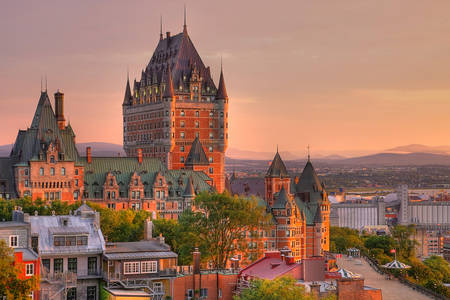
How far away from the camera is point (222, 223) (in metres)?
138

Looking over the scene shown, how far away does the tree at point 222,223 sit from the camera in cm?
13238

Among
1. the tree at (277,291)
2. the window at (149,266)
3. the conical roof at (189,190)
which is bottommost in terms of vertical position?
the tree at (277,291)

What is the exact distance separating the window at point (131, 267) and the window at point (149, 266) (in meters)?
0.68

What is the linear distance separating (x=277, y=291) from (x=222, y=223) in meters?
53.8

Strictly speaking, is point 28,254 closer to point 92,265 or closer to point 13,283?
point 92,265

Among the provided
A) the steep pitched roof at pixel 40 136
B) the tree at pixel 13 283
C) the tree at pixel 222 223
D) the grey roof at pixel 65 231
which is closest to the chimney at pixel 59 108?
the steep pitched roof at pixel 40 136

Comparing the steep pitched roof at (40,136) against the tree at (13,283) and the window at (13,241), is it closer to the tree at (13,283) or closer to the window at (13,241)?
the window at (13,241)

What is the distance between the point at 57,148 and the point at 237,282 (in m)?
85.3

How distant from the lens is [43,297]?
85.9 meters

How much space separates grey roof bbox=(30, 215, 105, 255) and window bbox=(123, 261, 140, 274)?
3030mm

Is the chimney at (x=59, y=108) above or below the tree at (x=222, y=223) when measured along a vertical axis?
above

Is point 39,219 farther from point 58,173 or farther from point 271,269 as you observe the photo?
point 58,173

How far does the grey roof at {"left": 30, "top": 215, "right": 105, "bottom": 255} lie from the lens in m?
90.4

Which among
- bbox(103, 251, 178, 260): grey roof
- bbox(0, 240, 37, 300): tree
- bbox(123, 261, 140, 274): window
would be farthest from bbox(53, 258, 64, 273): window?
bbox(0, 240, 37, 300): tree
